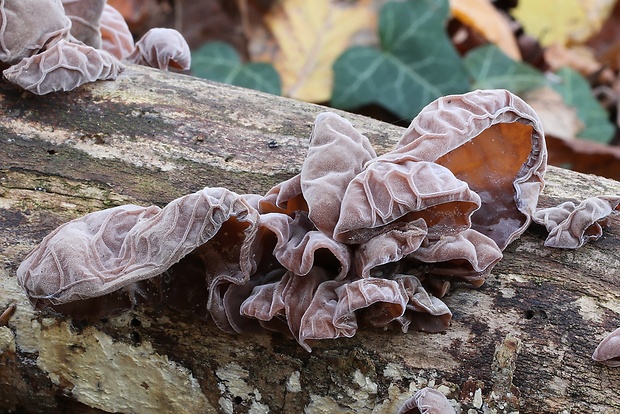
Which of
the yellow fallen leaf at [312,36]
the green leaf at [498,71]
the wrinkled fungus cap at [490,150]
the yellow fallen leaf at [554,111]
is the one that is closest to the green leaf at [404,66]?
the yellow fallen leaf at [312,36]

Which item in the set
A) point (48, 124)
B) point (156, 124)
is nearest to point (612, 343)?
point (156, 124)

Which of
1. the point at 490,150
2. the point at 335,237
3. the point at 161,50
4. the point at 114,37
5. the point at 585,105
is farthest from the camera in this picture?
the point at 585,105

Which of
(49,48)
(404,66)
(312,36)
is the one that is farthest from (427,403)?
(312,36)

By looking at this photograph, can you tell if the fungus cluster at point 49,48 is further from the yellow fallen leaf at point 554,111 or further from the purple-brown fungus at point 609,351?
the yellow fallen leaf at point 554,111

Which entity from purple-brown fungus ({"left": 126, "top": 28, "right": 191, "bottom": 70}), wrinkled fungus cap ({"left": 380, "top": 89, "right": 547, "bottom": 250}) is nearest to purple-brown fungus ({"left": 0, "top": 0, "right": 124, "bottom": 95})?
purple-brown fungus ({"left": 126, "top": 28, "right": 191, "bottom": 70})

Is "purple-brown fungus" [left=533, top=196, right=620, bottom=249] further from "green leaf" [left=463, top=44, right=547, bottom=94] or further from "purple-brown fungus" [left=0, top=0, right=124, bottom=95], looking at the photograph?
"green leaf" [left=463, top=44, right=547, bottom=94]

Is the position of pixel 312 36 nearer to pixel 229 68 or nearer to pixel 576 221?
pixel 229 68
